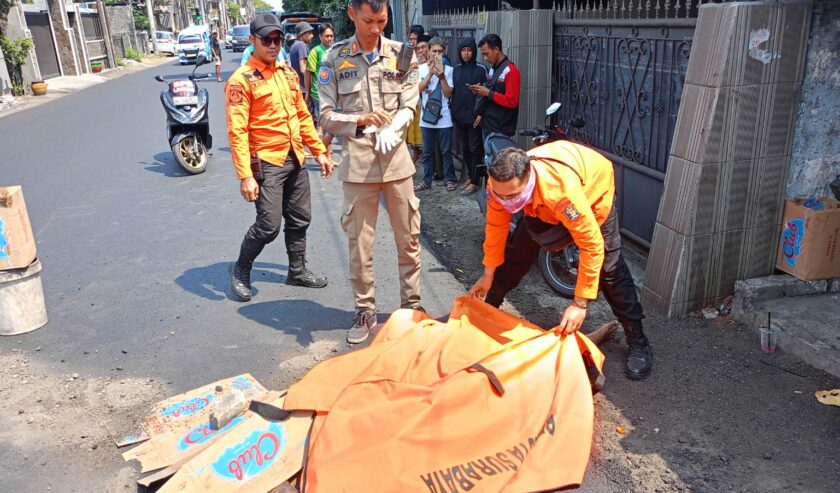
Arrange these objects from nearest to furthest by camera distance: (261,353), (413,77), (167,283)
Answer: (413,77) → (261,353) → (167,283)

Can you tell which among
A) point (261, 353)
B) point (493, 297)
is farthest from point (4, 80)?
point (493, 297)

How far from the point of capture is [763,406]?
139 inches

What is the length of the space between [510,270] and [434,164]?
4938mm

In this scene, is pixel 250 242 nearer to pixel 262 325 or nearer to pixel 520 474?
pixel 262 325

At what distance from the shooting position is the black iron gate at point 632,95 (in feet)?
16.6

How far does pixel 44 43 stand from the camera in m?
27.0

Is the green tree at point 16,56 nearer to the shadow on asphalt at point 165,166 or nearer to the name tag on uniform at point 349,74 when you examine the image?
the shadow on asphalt at point 165,166

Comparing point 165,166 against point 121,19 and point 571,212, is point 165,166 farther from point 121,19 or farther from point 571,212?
point 121,19

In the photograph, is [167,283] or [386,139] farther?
[167,283]

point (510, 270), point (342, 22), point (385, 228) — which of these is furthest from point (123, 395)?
point (342, 22)

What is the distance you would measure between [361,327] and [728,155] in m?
2.52

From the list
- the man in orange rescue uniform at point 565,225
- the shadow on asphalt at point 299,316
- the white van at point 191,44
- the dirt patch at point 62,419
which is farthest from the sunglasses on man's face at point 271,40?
the white van at point 191,44

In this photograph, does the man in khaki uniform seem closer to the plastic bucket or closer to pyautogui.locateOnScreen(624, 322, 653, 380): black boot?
pyautogui.locateOnScreen(624, 322, 653, 380): black boot

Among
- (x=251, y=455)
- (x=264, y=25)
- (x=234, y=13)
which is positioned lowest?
(x=251, y=455)
